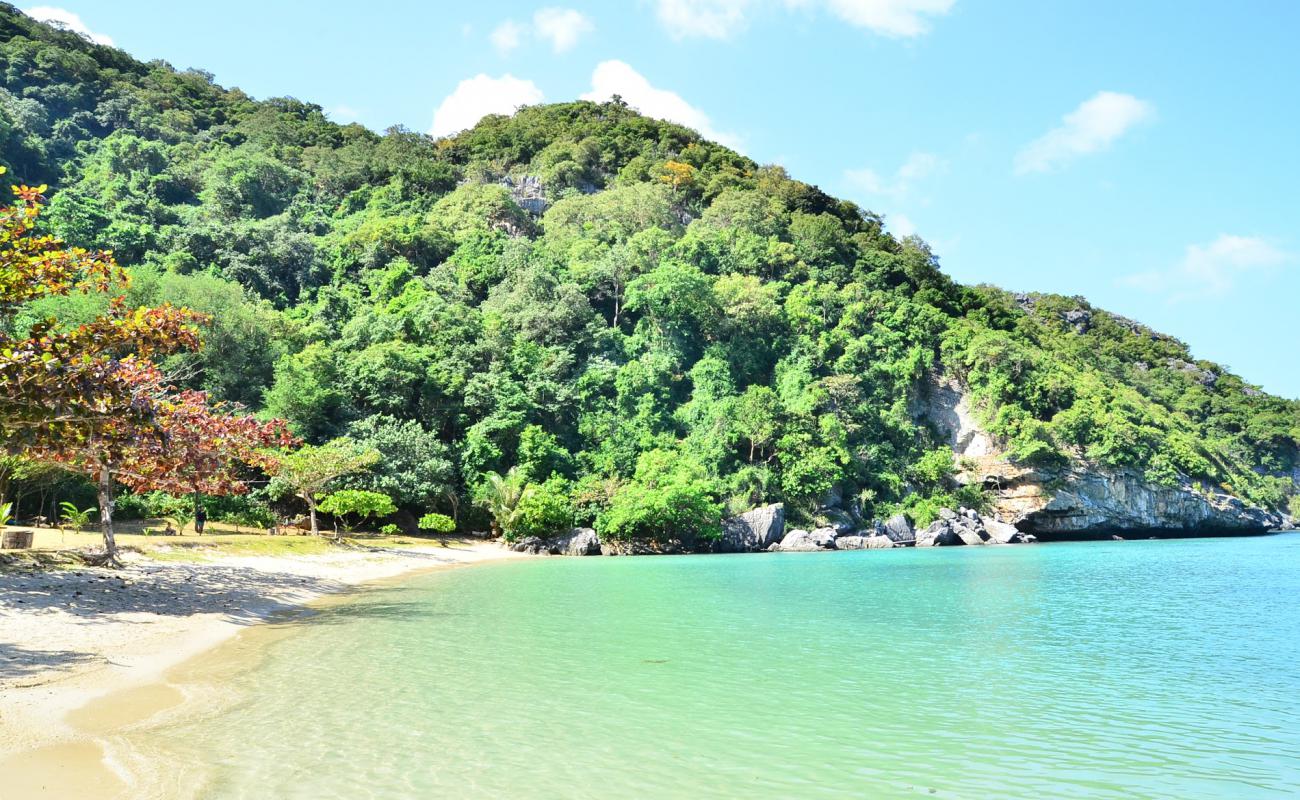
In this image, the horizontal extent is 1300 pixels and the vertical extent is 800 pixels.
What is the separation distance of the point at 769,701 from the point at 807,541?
3448 centimetres

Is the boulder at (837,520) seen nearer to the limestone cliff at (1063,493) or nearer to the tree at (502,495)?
the limestone cliff at (1063,493)

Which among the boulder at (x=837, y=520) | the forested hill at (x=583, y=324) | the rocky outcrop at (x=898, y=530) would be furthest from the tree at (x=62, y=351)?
the rocky outcrop at (x=898, y=530)

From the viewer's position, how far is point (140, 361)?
13.9 m

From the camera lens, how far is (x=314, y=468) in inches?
1195

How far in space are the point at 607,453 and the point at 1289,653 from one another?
35.9m

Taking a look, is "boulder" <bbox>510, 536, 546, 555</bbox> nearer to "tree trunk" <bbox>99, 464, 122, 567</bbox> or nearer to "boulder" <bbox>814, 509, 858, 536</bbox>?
"boulder" <bbox>814, 509, 858, 536</bbox>

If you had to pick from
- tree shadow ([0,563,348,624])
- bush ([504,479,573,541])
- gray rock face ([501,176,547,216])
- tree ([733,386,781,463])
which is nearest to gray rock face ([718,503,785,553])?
tree ([733,386,781,463])

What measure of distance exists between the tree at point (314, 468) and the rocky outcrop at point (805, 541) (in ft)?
75.8

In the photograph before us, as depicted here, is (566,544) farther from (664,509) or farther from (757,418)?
(757,418)

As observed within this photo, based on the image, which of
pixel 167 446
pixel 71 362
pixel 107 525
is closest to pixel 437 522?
pixel 107 525

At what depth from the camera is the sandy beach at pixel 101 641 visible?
634cm

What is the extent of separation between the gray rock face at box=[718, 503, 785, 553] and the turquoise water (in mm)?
23203

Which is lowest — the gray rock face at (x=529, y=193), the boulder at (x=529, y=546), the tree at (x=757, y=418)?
the boulder at (x=529, y=546)

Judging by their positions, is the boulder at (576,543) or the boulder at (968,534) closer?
the boulder at (576,543)
